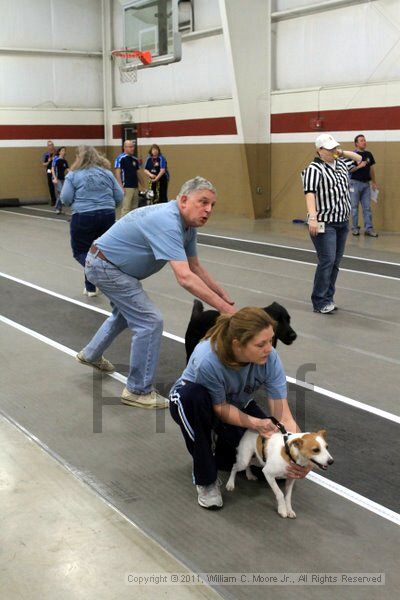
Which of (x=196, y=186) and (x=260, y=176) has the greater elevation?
(x=196, y=186)

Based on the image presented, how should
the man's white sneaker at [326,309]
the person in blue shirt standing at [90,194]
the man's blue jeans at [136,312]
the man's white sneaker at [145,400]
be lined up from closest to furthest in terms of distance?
the man's blue jeans at [136,312] < the man's white sneaker at [145,400] < the man's white sneaker at [326,309] < the person in blue shirt standing at [90,194]

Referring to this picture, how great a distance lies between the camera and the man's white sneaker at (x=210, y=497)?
12.0 feet

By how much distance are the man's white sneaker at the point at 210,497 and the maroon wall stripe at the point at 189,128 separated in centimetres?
1512

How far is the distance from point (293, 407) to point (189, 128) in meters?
15.3

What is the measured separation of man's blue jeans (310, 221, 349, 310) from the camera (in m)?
7.74

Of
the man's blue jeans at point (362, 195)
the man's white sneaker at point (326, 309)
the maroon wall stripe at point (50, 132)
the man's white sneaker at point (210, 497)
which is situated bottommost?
the man's white sneaker at point (210, 497)

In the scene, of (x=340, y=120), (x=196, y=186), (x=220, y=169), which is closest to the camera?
(x=196, y=186)

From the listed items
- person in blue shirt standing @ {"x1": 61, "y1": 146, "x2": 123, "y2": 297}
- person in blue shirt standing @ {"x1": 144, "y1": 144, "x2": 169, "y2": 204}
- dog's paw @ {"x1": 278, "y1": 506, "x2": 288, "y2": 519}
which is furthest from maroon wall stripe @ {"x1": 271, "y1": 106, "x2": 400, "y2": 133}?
dog's paw @ {"x1": 278, "y1": 506, "x2": 288, "y2": 519}

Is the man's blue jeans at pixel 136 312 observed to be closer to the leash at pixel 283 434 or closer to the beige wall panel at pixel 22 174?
the leash at pixel 283 434

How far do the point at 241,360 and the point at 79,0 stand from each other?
68.7ft

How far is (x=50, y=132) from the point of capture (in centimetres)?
2220

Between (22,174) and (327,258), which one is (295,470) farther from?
(22,174)

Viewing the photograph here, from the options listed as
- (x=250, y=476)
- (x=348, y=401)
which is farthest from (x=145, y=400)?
(x=348, y=401)

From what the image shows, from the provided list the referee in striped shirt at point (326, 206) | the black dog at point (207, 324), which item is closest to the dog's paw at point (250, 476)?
the black dog at point (207, 324)
